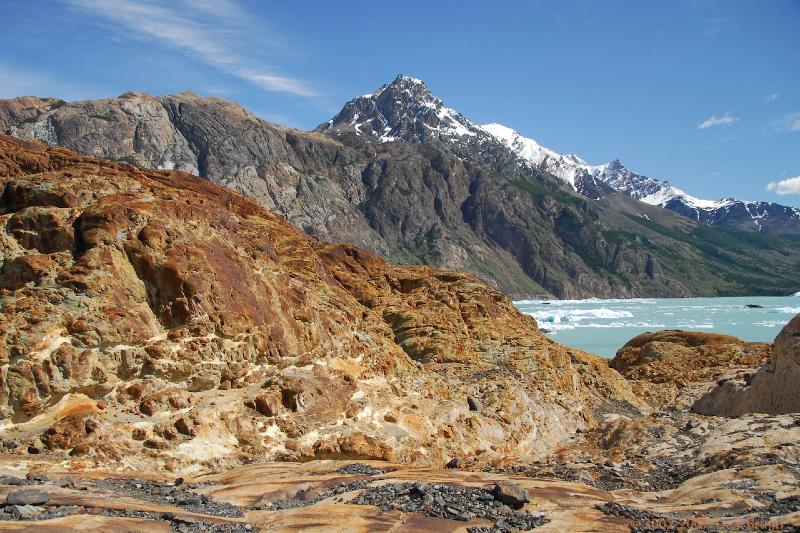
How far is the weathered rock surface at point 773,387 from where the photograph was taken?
3291 cm

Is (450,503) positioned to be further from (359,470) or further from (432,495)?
(359,470)

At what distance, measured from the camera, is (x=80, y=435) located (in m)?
17.1

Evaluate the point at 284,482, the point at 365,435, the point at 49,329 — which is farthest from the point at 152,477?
the point at 365,435

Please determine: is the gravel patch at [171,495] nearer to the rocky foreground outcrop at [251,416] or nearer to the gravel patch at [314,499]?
the rocky foreground outcrop at [251,416]

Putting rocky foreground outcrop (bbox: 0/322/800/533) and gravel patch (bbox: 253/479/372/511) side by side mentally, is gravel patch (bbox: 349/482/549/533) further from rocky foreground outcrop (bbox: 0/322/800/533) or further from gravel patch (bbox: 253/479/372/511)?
gravel patch (bbox: 253/479/372/511)

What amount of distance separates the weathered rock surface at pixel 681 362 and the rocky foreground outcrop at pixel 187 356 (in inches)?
775

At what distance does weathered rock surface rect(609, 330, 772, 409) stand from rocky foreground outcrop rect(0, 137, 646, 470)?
19.7 m

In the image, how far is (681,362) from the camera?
2201 inches

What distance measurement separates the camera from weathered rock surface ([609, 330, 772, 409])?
1909 inches

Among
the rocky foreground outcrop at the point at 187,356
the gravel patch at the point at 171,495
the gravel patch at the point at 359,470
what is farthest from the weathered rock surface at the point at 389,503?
the rocky foreground outcrop at the point at 187,356

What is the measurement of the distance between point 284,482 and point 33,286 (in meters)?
10.9

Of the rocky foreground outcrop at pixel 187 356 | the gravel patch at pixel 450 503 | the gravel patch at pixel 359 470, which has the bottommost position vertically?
the gravel patch at pixel 359 470

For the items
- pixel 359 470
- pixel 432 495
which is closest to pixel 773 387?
pixel 359 470

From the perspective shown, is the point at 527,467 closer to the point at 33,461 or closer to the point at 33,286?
the point at 33,461
